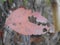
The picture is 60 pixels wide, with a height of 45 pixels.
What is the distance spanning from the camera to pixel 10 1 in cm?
100

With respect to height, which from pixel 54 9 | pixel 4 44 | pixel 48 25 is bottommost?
pixel 4 44

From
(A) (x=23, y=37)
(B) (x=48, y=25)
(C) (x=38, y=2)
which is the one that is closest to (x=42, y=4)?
(C) (x=38, y=2)

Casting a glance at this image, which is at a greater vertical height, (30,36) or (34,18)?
(34,18)

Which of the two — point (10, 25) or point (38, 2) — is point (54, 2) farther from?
point (10, 25)

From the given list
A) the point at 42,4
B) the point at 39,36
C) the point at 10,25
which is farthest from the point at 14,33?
the point at 42,4

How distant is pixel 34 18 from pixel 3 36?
0.78 feet

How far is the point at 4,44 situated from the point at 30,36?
18 centimetres

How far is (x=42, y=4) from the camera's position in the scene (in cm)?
102

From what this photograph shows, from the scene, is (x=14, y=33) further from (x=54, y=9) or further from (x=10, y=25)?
(x=54, y=9)

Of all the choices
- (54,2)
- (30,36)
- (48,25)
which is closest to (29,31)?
(30,36)

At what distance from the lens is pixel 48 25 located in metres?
1.02

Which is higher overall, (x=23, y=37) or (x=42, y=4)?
(x=42, y=4)

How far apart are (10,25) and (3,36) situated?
8 cm

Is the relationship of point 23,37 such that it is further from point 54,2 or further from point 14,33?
point 54,2
